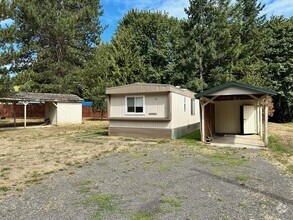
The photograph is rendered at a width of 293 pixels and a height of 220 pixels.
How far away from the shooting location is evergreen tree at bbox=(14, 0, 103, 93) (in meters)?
27.6

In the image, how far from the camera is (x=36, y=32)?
29.0 meters

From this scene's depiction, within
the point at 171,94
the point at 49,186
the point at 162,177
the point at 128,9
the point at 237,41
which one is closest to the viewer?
the point at 49,186

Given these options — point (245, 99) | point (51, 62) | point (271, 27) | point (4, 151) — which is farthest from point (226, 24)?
point (4, 151)

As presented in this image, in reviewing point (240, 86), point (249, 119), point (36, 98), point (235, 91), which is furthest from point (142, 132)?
point (36, 98)

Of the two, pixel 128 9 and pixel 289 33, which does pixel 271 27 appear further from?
pixel 128 9

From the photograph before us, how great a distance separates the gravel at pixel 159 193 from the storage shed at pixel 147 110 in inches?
197

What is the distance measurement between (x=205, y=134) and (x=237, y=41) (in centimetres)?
1671

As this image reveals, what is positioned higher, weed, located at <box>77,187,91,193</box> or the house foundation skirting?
the house foundation skirting

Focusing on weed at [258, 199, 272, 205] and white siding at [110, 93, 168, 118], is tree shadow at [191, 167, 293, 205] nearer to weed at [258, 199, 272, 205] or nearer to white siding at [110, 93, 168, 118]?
weed at [258, 199, 272, 205]

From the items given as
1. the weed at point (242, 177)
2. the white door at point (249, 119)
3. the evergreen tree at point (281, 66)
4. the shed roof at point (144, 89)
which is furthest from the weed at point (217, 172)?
the evergreen tree at point (281, 66)

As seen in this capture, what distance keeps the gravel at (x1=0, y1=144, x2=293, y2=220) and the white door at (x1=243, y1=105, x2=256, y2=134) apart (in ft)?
24.6

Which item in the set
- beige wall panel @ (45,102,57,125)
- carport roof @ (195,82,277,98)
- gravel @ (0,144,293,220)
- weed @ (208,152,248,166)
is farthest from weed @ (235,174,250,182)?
beige wall panel @ (45,102,57,125)

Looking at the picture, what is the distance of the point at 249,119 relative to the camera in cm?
1470

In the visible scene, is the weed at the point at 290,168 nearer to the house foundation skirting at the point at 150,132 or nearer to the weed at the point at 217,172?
the weed at the point at 217,172
